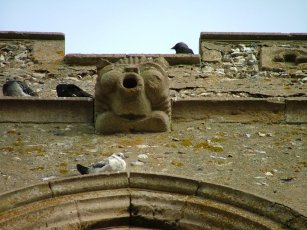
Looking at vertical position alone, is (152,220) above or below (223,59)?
below

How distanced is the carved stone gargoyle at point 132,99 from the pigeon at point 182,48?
122 inches

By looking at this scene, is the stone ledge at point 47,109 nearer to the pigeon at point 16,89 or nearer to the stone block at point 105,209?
the pigeon at point 16,89

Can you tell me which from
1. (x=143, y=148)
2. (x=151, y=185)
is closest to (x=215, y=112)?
(x=143, y=148)

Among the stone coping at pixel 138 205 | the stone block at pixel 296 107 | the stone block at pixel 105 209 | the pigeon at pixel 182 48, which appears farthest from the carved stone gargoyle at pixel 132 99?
the pigeon at pixel 182 48

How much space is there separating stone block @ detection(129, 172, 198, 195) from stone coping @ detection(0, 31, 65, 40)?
4827mm

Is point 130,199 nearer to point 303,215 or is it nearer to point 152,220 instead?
point 152,220

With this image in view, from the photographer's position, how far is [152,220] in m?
6.54

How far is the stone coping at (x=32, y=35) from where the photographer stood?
37.4 ft

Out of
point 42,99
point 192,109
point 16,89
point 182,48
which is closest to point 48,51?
point 182,48

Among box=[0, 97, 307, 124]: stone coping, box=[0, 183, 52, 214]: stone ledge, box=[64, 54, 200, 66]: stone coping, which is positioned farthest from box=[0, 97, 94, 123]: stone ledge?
box=[64, 54, 200, 66]: stone coping

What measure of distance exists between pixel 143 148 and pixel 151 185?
3.06ft

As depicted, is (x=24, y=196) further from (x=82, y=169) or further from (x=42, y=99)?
(x=42, y=99)

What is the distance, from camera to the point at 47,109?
28.1 ft

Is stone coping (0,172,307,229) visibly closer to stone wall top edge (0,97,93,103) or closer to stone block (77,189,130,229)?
stone block (77,189,130,229)
